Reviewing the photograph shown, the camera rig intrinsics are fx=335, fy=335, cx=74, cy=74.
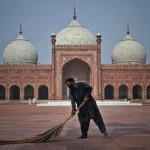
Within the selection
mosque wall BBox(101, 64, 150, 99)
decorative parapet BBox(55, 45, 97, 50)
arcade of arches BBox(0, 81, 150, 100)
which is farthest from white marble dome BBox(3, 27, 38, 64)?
mosque wall BBox(101, 64, 150, 99)

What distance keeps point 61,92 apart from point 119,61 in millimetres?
8635

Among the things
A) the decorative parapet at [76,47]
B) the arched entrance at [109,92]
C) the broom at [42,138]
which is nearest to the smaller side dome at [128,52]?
the arched entrance at [109,92]

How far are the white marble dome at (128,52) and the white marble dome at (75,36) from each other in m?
3.24

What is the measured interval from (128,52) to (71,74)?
7.05 metres

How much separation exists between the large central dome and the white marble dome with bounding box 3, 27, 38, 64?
3540 millimetres

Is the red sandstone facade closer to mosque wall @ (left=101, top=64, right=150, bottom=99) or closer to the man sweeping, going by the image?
mosque wall @ (left=101, top=64, right=150, bottom=99)

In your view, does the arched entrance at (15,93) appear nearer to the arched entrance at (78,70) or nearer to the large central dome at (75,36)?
the arched entrance at (78,70)

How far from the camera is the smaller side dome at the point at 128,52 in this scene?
113ft

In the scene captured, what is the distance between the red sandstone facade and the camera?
29531 millimetres

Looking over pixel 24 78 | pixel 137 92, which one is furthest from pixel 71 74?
pixel 137 92

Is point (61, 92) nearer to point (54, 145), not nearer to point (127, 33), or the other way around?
point (127, 33)

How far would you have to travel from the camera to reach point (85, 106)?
5.25m

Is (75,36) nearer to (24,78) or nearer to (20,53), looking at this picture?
(20,53)

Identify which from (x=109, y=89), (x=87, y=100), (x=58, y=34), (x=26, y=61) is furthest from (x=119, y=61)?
(x=87, y=100)
